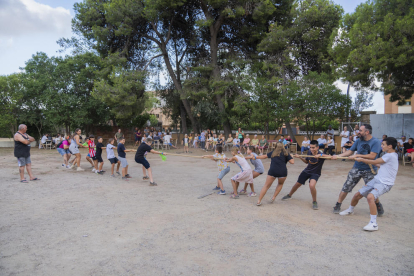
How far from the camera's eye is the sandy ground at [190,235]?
3.86m

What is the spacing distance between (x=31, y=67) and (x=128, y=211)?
2511 centimetres

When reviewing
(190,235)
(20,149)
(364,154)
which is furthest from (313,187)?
(20,149)

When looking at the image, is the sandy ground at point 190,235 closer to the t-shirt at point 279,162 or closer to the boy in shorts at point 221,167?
the boy in shorts at point 221,167

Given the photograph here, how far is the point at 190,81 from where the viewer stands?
22438mm

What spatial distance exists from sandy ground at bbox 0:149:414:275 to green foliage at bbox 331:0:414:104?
8.63 meters

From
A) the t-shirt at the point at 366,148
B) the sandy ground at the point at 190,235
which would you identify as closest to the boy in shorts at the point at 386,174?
the t-shirt at the point at 366,148

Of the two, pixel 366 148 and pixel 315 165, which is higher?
pixel 366 148

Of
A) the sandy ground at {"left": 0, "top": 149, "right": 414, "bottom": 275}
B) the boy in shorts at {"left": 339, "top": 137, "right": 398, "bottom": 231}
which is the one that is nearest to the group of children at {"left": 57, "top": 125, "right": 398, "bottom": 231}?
the boy in shorts at {"left": 339, "top": 137, "right": 398, "bottom": 231}

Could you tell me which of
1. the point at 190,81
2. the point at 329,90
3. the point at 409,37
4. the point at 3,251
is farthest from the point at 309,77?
the point at 3,251

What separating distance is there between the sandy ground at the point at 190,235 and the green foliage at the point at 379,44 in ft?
28.3

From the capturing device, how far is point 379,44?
1351cm

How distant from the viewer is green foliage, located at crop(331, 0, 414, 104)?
43.9 feet

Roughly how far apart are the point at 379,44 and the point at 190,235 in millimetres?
13622

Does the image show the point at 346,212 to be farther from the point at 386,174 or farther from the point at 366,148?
the point at 366,148
